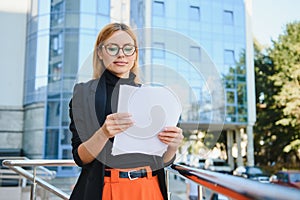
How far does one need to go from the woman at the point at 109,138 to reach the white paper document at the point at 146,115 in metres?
0.01

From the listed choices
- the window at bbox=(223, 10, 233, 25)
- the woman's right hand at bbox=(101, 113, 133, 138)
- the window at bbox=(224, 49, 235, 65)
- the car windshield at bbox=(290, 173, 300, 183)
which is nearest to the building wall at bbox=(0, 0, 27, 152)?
the window at bbox=(223, 10, 233, 25)

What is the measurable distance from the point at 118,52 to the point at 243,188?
0.32 metres

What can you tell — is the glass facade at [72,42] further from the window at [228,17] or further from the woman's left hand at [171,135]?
the woman's left hand at [171,135]

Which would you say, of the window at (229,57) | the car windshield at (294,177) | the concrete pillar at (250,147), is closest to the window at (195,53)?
the car windshield at (294,177)

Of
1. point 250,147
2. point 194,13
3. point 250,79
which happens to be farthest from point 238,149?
point 194,13

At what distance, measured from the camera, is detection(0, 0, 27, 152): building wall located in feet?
24.7

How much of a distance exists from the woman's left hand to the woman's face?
0.40ft

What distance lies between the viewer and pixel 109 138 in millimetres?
515

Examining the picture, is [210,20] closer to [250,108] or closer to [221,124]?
[250,108]

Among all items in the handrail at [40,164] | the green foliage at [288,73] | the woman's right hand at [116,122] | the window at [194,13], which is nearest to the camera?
the woman's right hand at [116,122]

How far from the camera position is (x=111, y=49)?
55 cm

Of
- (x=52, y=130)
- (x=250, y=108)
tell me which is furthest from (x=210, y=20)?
(x=52, y=130)

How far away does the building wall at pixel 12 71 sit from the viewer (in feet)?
24.7

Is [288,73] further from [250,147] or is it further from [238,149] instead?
[238,149]
